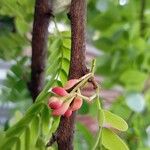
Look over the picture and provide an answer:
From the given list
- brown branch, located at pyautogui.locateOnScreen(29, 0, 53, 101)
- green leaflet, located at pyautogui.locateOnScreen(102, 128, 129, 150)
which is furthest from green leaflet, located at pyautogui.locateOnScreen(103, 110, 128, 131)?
brown branch, located at pyautogui.locateOnScreen(29, 0, 53, 101)

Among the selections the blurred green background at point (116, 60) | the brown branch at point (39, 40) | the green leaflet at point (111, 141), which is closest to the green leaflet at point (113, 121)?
the green leaflet at point (111, 141)

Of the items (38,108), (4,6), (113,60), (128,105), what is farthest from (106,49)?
(38,108)

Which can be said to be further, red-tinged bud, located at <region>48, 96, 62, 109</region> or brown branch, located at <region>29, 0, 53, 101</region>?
brown branch, located at <region>29, 0, 53, 101</region>

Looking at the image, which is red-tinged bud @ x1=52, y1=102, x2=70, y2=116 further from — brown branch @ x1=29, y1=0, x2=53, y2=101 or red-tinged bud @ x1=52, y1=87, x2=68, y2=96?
brown branch @ x1=29, y1=0, x2=53, y2=101

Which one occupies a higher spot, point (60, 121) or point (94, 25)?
point (60, 121)

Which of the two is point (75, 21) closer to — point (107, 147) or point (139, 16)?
point (107, 147)
